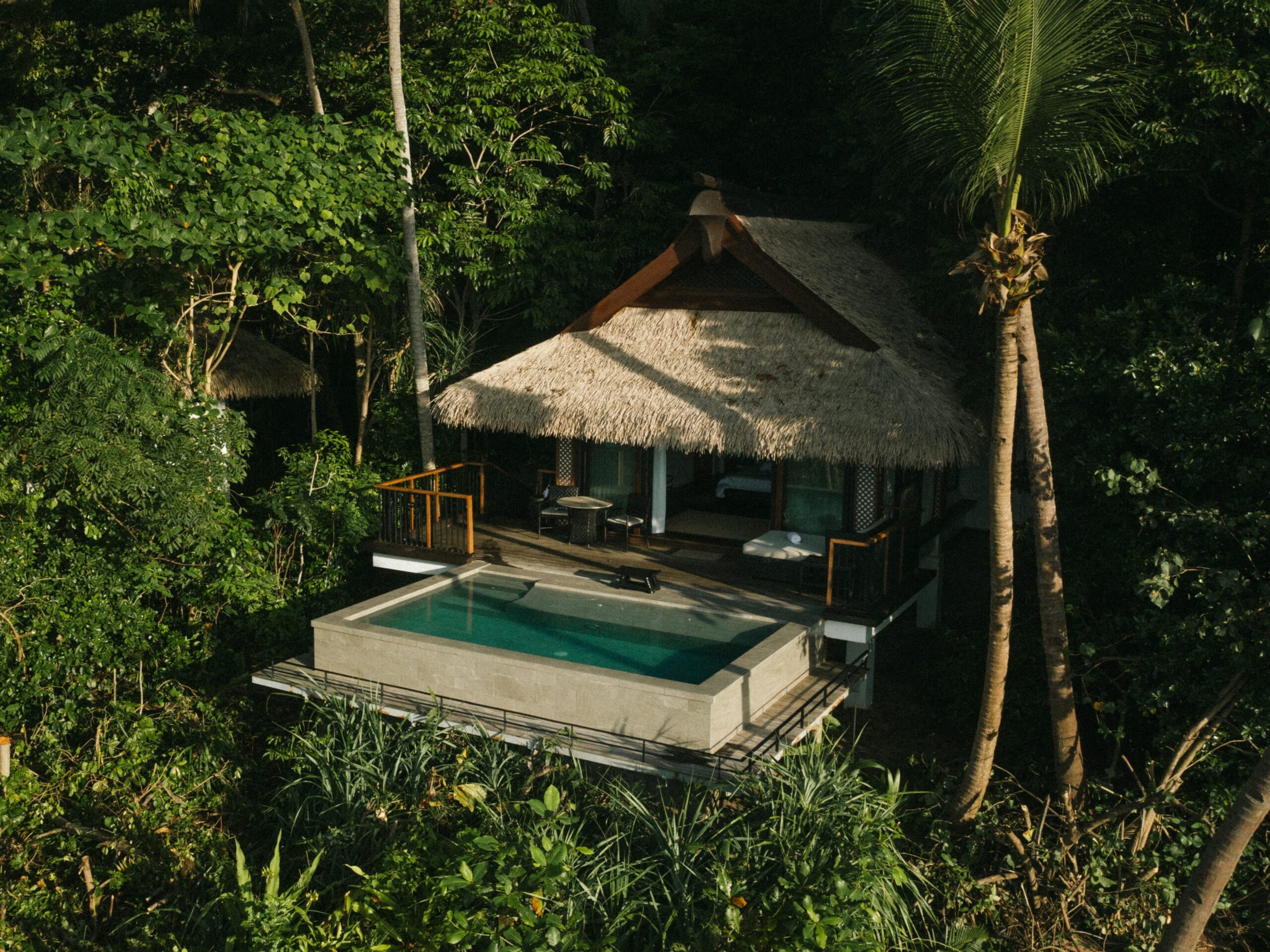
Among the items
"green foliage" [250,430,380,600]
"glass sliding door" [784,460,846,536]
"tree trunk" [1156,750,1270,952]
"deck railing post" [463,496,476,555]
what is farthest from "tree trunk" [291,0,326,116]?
"tree trunk" [1156,750,1270,952]

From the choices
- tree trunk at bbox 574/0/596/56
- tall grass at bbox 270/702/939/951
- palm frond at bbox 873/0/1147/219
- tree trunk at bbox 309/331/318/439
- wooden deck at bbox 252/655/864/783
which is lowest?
tall grass at bbox 270/702/939/951

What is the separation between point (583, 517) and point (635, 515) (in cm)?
67

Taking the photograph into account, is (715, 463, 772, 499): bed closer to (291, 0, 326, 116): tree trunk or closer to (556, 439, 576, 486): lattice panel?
(556, 439, 576, 486): lattice panel

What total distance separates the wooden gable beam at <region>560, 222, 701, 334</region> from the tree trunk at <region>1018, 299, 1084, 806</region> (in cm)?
475

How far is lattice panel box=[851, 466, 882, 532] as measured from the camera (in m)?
11.7

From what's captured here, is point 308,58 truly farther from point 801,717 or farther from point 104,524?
point 801,717

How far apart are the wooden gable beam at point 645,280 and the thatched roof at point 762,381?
0.15 feet

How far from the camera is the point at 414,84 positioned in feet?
46.1

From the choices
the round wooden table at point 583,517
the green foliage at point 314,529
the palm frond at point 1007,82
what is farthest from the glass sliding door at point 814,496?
the green foliage at point 314,529

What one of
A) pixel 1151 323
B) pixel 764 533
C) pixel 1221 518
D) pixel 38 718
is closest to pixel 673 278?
pixel 764 533

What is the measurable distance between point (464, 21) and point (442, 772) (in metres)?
10.5

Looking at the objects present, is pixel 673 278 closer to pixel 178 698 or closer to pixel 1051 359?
pixel 1051 359

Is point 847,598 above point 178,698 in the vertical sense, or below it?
above

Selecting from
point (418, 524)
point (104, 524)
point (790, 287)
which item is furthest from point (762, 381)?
point (104, 524)
